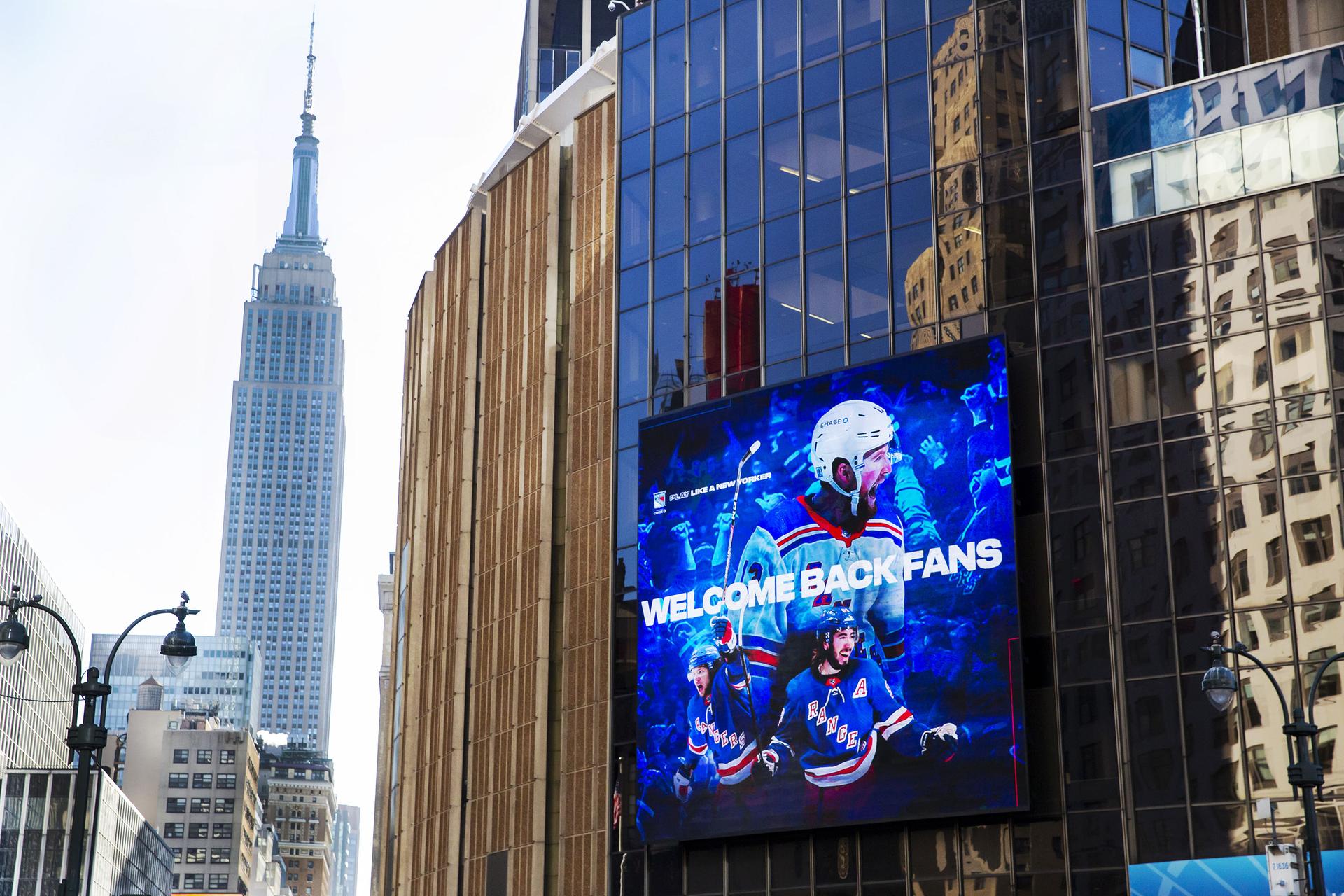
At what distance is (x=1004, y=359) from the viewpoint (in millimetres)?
51812

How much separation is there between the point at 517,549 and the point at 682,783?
14.9 meters

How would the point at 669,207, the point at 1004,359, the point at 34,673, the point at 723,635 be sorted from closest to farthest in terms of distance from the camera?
the point at 1004,359 < the point at 723,635 < the point at 669,207 < the point at 34,673

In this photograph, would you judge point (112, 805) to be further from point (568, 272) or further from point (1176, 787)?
point (1176, 787)

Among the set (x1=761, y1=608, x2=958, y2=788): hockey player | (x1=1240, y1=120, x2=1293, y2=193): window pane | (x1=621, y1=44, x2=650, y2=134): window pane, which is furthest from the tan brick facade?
(x1=1240, y1=120, x2=1293, y2=193): window pane

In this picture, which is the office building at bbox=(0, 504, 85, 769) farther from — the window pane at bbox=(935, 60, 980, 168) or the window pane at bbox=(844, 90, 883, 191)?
the window pane at bbox=(935, 60, 980, 168)

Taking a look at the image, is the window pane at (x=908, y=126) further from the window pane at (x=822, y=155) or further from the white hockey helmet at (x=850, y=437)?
the white hockey helmet at (x=850, y=437)

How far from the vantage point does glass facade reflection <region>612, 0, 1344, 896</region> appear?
4762 cm


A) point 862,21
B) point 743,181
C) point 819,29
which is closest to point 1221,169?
point 862,21

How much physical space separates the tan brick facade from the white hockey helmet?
10.3 metres

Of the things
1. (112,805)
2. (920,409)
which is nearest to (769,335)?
(920,409)

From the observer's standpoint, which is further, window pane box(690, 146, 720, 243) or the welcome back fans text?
window pane box(690, 146, 720, 243)

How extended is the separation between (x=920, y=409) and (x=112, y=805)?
80011mm

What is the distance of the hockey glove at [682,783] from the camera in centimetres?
5669

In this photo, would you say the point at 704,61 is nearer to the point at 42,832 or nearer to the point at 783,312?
the point at 783,312
